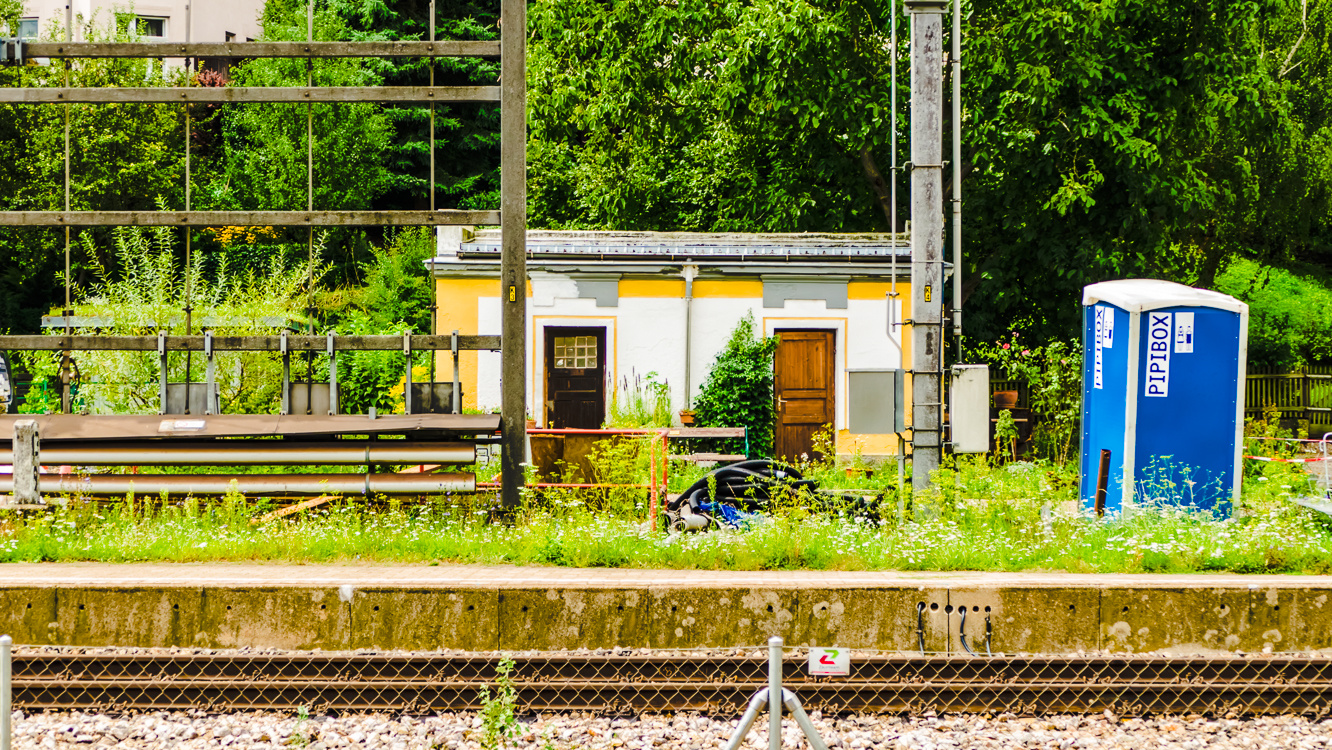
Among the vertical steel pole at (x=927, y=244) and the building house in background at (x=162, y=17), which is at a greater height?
the building house in background at (x=162, y=17)

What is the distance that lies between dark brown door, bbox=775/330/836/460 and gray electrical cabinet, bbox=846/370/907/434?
6908 mm

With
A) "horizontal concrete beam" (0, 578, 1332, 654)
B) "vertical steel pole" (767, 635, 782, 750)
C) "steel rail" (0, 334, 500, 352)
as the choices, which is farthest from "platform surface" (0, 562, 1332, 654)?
"steel rail" (0, 334, 500, 352)

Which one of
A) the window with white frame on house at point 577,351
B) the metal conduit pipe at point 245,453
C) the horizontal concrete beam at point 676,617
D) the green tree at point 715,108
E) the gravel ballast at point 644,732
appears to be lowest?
the gravel ballast at point 644,732

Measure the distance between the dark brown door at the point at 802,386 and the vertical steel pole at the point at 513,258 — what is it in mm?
7161

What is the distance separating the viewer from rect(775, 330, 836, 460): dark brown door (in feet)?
56.3

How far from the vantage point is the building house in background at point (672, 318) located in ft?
55.2

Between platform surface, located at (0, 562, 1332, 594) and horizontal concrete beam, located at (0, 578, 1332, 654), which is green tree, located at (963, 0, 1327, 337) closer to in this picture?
platform surface, located at (0, 562, 1332, 594)

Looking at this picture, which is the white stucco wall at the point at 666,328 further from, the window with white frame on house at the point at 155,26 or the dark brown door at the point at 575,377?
the window with white frame on house at the point at 155,26

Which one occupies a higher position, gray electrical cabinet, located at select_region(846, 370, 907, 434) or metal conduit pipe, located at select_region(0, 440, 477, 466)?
gray electrical cabinet, located at select_region(846, 370, 907, 434)

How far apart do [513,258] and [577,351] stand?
20.3 feet

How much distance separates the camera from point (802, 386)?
1722 cm

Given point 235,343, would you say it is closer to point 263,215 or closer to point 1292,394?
point 263,215

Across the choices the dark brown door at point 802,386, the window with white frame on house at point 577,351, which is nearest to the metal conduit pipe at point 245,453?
the window with white frame on house at point 577,351

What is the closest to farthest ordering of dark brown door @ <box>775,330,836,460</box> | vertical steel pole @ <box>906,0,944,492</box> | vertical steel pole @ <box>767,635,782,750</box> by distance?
vertical steel pole @ <box>767,635,782,750</box> → vertical steel pole @ <box>906,0,944,492</box> → dark brown door @ <box>775,330,836,460</box>
